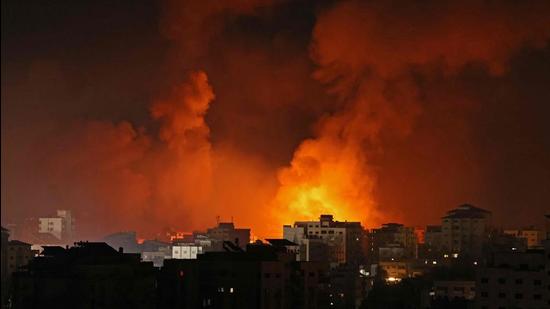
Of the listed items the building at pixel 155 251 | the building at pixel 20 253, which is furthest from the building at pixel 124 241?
the building at pixel 20 253

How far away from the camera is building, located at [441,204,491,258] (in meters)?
23.4

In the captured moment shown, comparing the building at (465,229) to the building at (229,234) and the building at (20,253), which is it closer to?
the building at (229,234)

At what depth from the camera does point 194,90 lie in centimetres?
2484

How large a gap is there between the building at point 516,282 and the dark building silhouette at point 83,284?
4153mm

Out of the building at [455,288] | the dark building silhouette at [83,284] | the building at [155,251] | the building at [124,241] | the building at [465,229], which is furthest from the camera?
the building at [124,241]

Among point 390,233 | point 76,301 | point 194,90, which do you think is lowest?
point 76,301

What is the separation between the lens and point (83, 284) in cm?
1133

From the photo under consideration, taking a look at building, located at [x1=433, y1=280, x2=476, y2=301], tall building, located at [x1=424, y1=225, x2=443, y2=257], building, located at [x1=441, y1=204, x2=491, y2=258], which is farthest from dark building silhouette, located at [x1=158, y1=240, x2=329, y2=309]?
A: tall building, located at [x1=424, y1=225, x2=443, y2=257]

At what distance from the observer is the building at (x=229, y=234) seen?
22.7 meters

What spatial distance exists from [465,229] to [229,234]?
5347 millimetres

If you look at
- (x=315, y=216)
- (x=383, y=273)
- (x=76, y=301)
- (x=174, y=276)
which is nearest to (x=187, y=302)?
(x=174, y=276)

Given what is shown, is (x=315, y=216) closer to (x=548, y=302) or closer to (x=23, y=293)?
(x=548, y=302)

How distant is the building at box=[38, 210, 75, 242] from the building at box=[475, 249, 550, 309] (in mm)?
11789

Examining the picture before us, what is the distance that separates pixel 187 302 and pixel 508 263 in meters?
4.08
